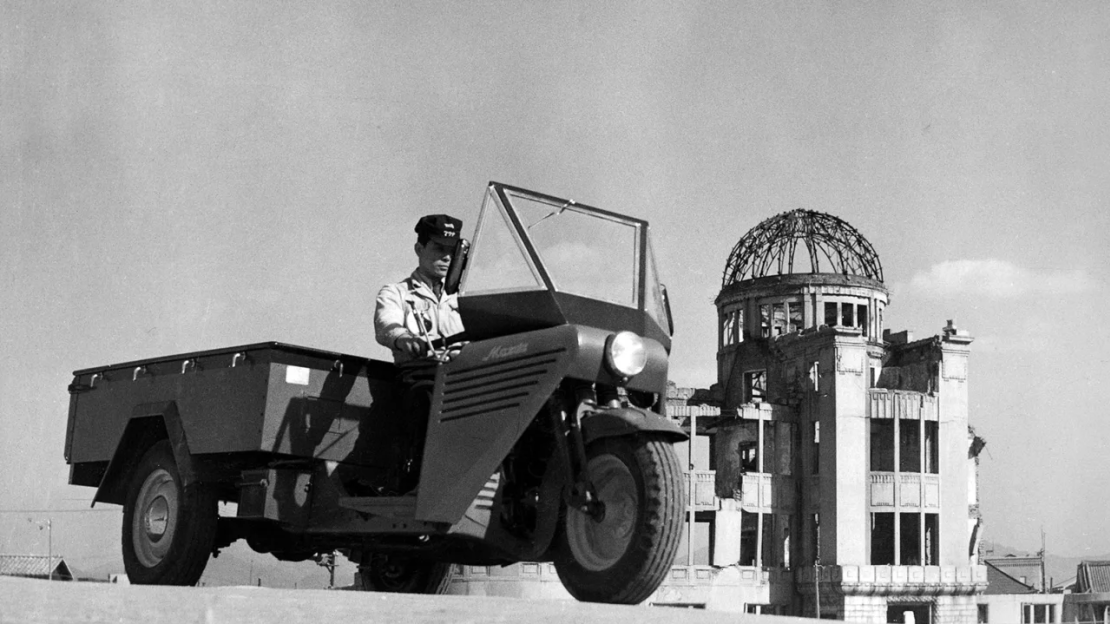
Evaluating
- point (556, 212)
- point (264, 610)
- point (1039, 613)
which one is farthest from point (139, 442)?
point (1039, 613)

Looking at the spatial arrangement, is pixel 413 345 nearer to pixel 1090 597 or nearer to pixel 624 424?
pixel 624 424

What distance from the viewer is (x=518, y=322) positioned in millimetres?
7176

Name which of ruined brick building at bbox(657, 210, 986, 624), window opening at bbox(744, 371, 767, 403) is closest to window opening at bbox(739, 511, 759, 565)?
ruined brick building at bbox(657, 210, 986, 624)

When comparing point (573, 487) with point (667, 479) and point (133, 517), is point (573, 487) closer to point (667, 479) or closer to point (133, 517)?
point (667, 479)

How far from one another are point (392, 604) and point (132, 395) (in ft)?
15.6

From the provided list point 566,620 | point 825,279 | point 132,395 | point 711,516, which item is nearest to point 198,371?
point 132,395

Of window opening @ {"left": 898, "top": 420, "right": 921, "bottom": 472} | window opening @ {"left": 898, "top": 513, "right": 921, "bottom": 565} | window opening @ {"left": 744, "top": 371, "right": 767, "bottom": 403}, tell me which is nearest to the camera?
window opening @ {"left": 898, "top": 513, "right": 921, "bottom": 565}

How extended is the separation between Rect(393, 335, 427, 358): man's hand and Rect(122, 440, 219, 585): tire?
169cm

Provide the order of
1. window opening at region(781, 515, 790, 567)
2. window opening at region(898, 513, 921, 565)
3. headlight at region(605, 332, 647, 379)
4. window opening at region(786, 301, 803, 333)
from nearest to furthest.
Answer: headlight at region(605, 332, 647, 379), window opening at region(898, 513, 921, 565), window opening at region(781, 515, 790, 567), window opening at region(786, 301, 803, 333)

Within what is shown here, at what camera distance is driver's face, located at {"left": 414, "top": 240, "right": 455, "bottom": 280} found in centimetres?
844

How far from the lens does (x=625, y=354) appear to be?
675 centimetres

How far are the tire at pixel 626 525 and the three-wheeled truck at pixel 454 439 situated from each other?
10mm

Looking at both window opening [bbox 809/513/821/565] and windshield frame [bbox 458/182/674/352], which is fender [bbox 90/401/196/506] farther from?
window opening [bbox 809/513/821/565]

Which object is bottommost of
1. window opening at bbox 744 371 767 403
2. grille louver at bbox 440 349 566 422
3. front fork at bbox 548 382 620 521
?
front fork at bbox 548 382 620 521
